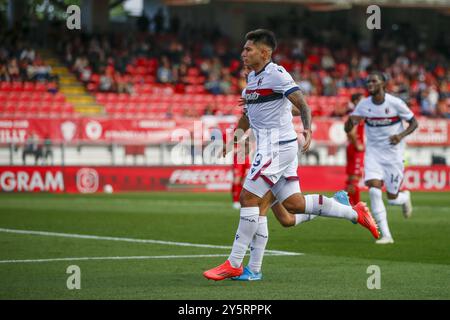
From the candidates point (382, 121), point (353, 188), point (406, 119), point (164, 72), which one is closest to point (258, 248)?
point (382, 121)

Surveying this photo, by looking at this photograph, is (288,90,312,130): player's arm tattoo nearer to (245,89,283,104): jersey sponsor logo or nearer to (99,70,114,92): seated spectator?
(245,89,283,104): jersey sponsor logo

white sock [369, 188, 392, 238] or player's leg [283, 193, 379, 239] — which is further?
white sock [369, 188, 392, 238]

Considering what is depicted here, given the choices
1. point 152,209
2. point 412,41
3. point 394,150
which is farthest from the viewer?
point 412,41

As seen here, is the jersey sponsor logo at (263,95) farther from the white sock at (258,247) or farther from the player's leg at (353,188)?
the player's leg at (353,188)

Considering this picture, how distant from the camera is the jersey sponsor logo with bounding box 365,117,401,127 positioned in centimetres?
1606

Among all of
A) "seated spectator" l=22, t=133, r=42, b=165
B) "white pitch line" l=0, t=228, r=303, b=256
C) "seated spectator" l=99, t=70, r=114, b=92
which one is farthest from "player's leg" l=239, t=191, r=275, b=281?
"seated spectator" l=99, t=70, r=114, b=92

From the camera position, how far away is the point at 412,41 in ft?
186

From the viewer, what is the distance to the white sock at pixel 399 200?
16.7 m

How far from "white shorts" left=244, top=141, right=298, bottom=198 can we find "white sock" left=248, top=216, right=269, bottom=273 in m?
0.47

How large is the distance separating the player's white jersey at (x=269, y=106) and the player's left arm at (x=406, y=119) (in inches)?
212

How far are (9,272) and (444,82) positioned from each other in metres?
40.7

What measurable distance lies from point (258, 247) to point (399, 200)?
6.53 m
